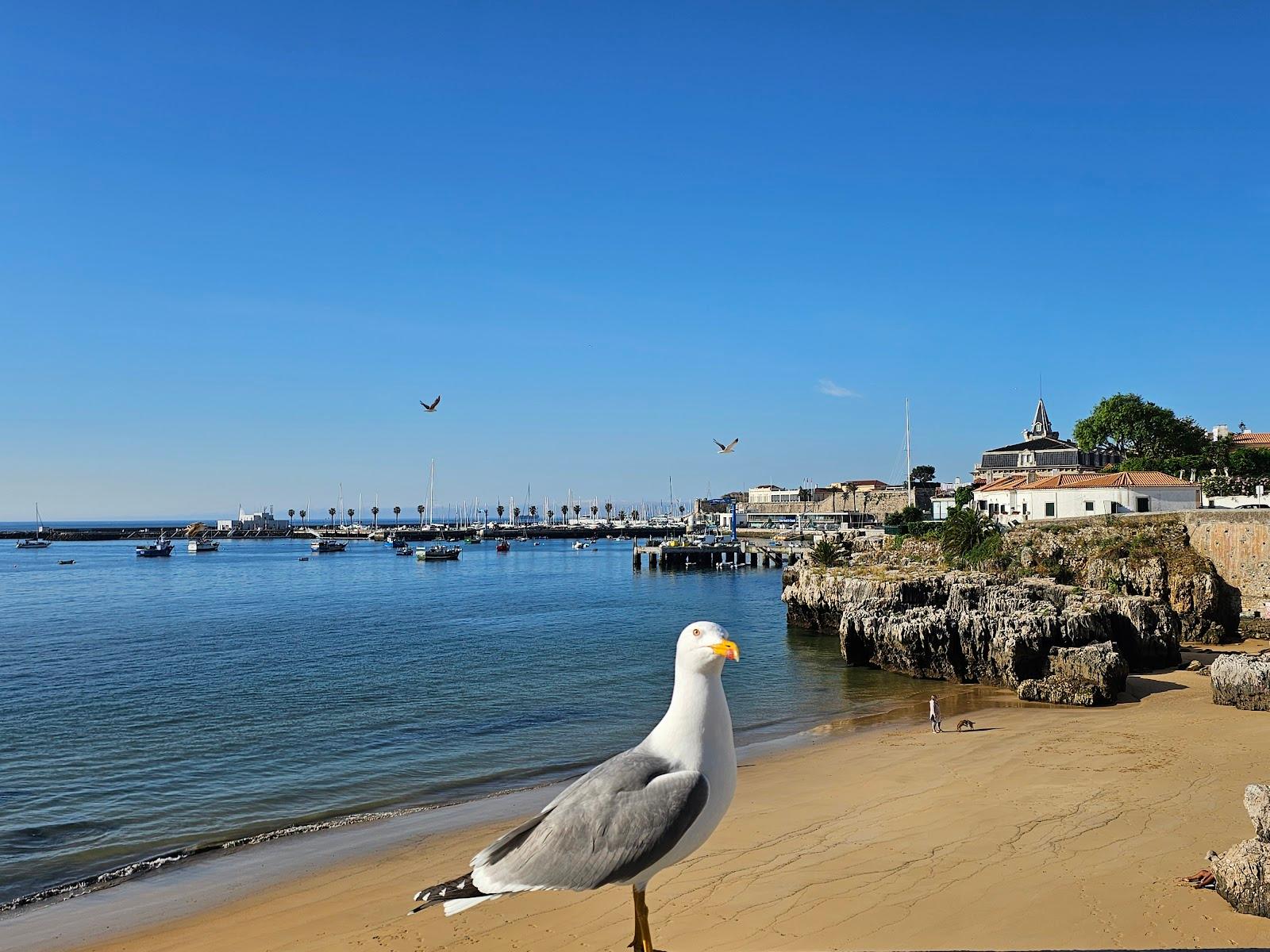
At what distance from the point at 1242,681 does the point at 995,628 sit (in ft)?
21.5

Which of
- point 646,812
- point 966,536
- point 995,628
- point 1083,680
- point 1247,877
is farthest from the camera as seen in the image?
point 966,536

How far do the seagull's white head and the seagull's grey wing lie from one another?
1.97ft

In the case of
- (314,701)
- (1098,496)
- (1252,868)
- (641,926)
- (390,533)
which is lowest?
(314,701)

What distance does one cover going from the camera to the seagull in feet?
15.0

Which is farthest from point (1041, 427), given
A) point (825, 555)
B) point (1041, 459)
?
point (825, 555)

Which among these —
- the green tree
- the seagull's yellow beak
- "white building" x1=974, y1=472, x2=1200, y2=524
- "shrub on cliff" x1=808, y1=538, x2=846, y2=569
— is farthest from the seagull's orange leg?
the green tree

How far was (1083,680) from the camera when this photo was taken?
21.8 metres

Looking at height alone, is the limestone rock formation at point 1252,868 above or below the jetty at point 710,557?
above

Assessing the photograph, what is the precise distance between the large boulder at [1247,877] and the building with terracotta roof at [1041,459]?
7273 centimetres

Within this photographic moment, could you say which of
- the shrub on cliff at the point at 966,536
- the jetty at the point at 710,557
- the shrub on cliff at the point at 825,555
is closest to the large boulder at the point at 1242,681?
the shrub on cliff at the point at 966,536

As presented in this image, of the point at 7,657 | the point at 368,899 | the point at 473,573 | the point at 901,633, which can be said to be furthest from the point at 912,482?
the point at 368,899

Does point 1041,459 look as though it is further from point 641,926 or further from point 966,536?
point 641,926

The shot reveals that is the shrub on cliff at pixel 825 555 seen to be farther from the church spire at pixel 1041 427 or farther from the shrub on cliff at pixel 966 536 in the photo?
the church spire at pixel 1041 427

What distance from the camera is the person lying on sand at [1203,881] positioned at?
8.52 m
